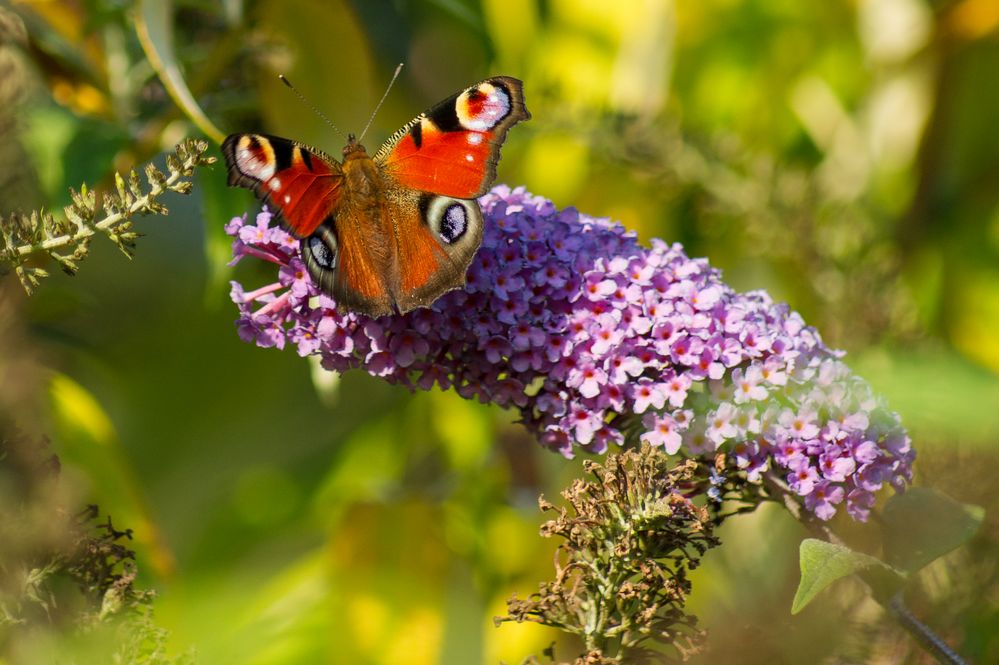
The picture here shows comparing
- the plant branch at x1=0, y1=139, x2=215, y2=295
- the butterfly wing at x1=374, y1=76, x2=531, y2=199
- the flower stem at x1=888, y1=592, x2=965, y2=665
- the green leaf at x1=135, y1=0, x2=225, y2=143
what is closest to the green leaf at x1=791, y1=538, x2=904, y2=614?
the flower stem at x1=888, y1=592, x2=965, y2=665

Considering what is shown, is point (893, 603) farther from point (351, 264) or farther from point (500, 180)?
point (500, 180)

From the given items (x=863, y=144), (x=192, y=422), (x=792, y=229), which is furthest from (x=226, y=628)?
(x=863, y=144)

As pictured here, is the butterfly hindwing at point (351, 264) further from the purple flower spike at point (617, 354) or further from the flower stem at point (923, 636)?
the flower stem at point (923, 636)

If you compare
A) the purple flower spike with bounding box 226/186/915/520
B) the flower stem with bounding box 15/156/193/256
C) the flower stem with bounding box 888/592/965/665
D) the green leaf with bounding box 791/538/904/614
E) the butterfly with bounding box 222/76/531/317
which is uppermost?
the butterfly with bounding box 222/76/531/317

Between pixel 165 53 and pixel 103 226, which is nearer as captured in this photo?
pixel 103 226

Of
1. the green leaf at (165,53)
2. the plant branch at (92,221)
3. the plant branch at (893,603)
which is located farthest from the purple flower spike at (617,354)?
the green leaf at (165,53)

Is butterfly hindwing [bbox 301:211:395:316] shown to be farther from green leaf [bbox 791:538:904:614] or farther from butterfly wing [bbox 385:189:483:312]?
green leaf [bbox 791:538:904:614]

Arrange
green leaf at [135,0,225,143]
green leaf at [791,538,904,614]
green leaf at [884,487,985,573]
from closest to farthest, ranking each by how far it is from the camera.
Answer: green leaf at [791,538,904,614], green leaf at [884,487,985,573], green leaf at [135,0,225,143]

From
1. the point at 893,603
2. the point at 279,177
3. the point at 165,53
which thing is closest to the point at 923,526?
the point at 893,603
